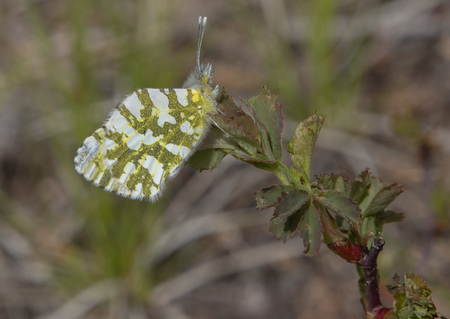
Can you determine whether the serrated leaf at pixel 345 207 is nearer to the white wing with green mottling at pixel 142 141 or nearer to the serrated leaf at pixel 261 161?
the serrated leaf at pixel 261 161

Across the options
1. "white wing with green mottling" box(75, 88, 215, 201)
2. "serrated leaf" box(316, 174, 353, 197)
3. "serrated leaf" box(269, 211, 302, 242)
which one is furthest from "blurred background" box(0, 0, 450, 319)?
"serrated leaf" box(269, 211, 302, 242)

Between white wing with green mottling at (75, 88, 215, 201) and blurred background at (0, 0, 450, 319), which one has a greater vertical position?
blurred background at (0, 0, 450, 319)

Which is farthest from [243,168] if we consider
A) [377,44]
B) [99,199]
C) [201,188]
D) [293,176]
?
[293,176]

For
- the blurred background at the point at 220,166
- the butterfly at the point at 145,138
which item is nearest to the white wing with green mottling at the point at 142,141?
the butterfly at the point at 145,138

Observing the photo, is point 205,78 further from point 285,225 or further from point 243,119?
point 285,225

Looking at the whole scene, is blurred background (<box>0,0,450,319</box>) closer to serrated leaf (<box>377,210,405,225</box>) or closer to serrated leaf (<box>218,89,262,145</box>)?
serrated leaf (<box>377,210,405,225</box>)

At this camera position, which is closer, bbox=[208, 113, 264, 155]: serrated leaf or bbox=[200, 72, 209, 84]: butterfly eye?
bbox=[208, 113, 264, 155]: serrated leaf

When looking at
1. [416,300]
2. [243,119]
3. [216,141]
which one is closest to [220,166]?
[216,141]
